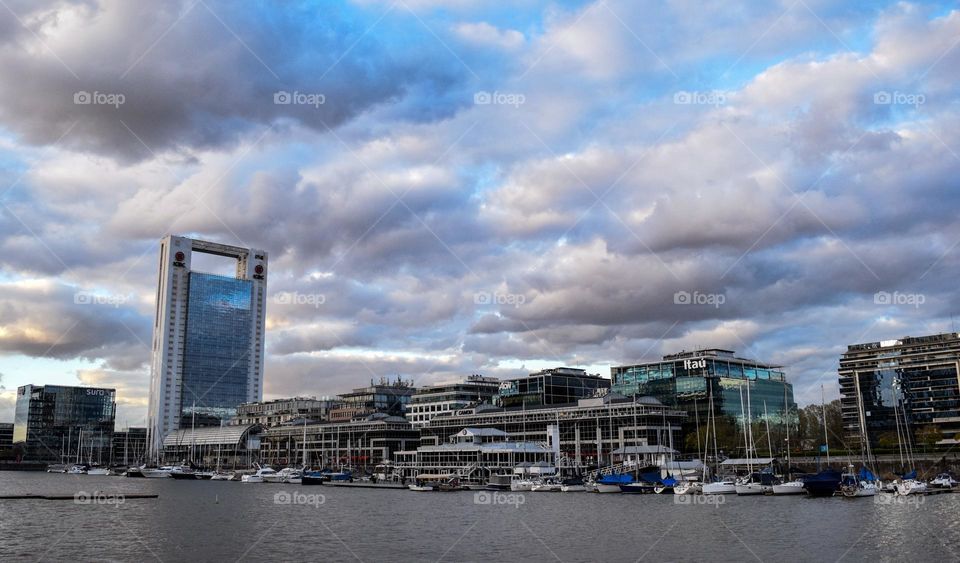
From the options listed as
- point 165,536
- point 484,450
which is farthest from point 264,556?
point 484,450

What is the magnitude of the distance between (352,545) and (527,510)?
1550 inches

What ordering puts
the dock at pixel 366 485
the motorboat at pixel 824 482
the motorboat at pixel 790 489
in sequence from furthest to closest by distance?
the dock at pixel 366 485 → the motorboat at pixel 790 489 → the motorboat at pixel 824 482

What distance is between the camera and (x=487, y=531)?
Result: 73438mm

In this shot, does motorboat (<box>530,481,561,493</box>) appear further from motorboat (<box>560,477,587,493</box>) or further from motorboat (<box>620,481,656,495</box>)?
motorboat (<box>620,481,656,495</box>)

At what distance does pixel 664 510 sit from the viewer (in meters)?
96.4

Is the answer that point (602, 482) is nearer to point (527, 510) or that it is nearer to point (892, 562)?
point (527, 510)

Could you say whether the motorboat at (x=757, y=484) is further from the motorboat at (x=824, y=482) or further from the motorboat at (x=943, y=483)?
the motorboat at (x=943, y=483)

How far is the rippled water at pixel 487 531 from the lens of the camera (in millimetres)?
57594

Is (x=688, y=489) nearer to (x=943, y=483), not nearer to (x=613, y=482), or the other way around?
(x=613, y=482)

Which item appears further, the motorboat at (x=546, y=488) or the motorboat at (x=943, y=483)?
the motorboat at (x=546, y=488)

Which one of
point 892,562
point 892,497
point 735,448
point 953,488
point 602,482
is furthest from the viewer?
point 735,448

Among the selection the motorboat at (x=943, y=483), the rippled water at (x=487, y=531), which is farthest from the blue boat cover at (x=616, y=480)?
the motorboat at (x=943, y=483)

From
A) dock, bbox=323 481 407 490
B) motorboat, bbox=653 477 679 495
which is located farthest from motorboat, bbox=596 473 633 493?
dock, bbox=323 481 407 490

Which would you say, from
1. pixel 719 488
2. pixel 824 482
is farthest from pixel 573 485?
pixel 824 482
